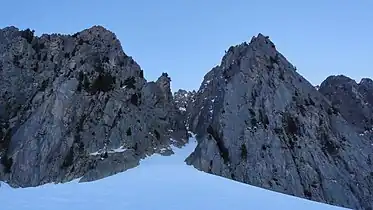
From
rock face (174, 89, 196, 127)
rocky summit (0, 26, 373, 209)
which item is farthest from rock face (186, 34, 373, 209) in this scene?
rock face (174, 89, 196, 127)

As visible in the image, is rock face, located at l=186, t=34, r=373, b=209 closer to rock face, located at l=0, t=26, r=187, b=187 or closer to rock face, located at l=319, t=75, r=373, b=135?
rock face, located at l=319, t=75, r=373, b=135

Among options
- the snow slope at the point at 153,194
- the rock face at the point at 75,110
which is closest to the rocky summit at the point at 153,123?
the rock face at the point at 75,110

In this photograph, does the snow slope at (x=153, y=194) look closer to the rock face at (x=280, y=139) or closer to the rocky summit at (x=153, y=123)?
the rocky summit at (x=153, y=123)

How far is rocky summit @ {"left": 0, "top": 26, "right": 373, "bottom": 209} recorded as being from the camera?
3353 cm

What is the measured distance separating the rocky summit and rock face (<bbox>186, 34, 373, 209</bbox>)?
0.12 metres

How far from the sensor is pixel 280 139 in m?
36.5

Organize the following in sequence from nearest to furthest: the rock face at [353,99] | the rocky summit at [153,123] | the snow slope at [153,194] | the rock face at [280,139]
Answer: the snow slope at [153,194] → the rocky summit at [153,123] → the rock face at [280,139] → the rock face at [353,99]

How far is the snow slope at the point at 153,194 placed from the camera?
2070 centimetres

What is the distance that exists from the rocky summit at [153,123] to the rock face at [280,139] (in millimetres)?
118

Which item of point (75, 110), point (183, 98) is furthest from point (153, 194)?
point (183, 98)

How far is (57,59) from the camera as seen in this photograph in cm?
4288

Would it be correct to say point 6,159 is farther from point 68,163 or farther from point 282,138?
point 282,138

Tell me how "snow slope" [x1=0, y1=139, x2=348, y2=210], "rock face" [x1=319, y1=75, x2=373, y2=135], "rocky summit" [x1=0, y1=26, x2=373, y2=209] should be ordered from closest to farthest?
"snow slope" [x1=0, y1=139, x2=348, y2=210], "rocky summit" [x1=0, y1=26, x2=373, y2=209], "rock face" [x1=319, y1=75, x2=373, y2=135]

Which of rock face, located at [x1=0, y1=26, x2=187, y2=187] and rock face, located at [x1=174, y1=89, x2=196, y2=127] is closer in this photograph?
rock face, located at [x1=0, y1=26, x2=187, y2=187]
